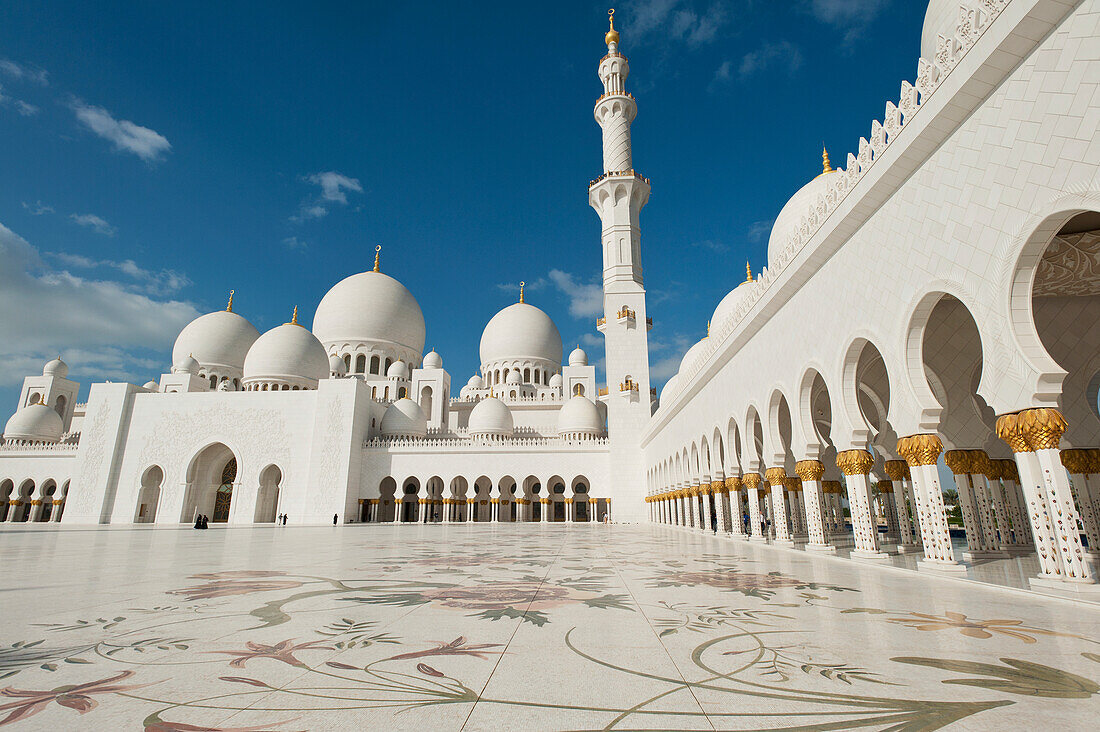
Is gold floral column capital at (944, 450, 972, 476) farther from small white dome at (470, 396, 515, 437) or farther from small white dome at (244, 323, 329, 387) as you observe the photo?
small white dome at (244, 323, 329, 387)

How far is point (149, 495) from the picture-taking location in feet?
75.8

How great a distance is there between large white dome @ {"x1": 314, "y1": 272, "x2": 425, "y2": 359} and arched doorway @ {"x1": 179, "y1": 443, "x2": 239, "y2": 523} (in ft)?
24.1

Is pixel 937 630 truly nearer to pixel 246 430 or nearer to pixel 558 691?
pixel 558 691

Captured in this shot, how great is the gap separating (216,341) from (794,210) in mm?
26822

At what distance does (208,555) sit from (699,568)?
5.14m

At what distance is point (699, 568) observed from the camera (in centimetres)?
506

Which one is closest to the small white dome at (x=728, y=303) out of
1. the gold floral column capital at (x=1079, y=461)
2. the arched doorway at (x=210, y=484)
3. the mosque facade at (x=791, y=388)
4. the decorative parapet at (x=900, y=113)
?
the mosque facade at (x=791, y=388)

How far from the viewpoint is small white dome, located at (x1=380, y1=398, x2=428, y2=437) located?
23.7 metres

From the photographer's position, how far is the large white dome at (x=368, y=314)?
93.2 ft

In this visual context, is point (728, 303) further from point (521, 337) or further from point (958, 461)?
point (521, 337)

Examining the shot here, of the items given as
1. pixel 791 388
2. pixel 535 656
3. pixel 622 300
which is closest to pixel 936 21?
pixel 791 388

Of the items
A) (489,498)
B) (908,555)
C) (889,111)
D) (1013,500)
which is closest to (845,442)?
(908,555)

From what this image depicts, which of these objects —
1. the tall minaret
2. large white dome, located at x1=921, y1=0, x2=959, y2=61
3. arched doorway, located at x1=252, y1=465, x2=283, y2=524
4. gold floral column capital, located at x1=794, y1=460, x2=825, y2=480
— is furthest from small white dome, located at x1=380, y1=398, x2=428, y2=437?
large white dome, located at x1=921, y1=0, x2=959, y2=61

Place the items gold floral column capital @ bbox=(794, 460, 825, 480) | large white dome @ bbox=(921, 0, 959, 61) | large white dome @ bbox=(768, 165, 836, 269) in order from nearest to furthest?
1. large white dome @ bbox=(921, 0, 959, 61)
2. gold floral column capital @ bbox=(794, 460, 825, 480)
3. large white dome @ bbox=(768, 165, 836, 269)
